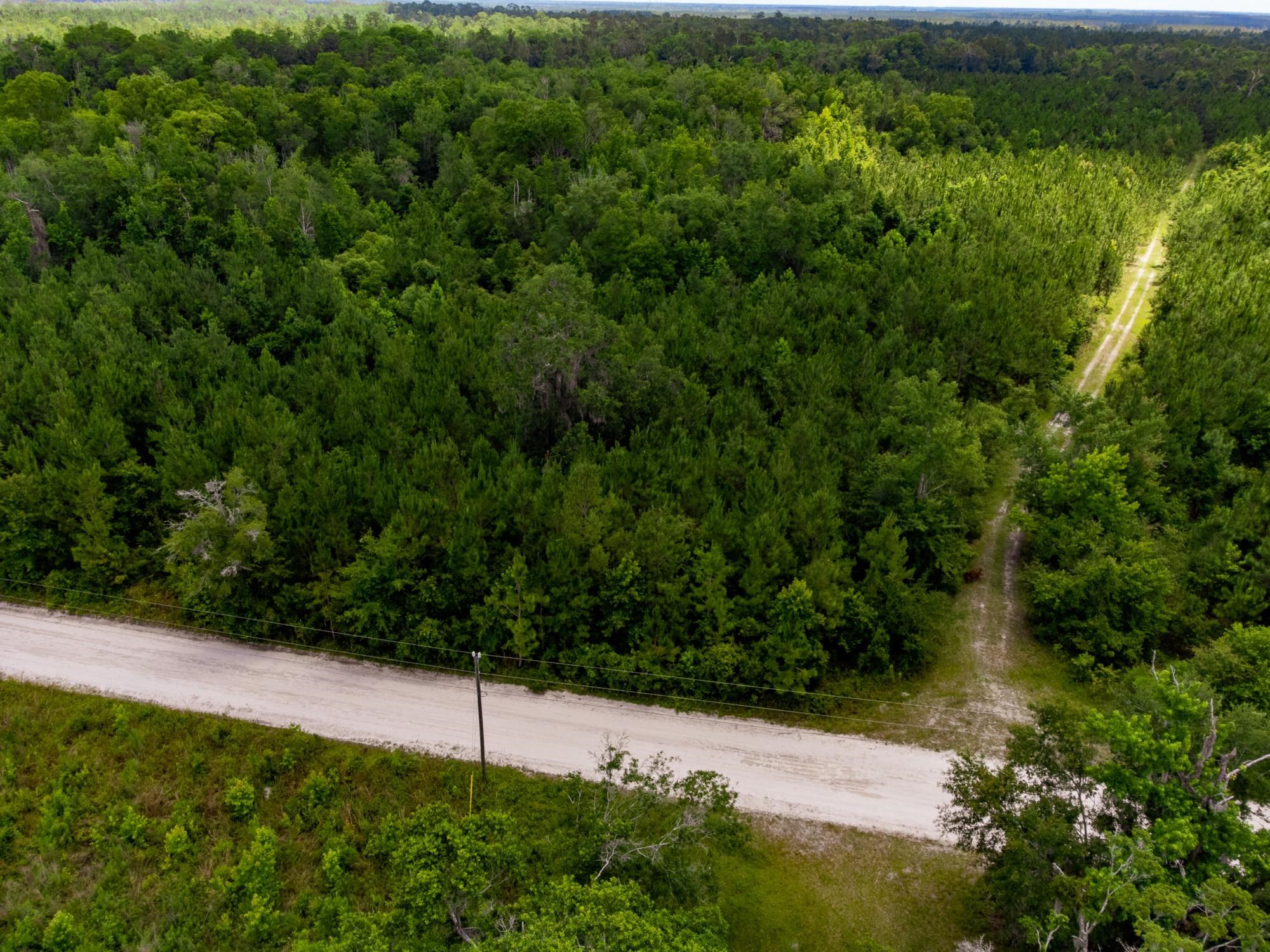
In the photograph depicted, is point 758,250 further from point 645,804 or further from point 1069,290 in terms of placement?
point 645,804

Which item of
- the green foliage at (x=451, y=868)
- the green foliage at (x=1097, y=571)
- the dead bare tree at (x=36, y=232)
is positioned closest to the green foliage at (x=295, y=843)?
the green foliage at (x=451, y=868)

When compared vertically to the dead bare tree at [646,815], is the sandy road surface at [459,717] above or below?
below

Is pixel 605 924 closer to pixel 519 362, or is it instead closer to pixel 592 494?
pixel 592 494

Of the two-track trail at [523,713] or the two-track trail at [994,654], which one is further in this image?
the two-track trail at [994,654]

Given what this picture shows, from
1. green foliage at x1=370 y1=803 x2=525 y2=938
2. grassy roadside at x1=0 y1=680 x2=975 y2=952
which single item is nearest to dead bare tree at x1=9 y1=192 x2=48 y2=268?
grassy roadside at x1=0 y1=680 x2=975 y2=952

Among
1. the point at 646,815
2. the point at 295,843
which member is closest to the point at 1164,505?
the point at 646,815

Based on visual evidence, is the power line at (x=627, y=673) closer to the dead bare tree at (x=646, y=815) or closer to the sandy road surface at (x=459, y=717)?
the sandy road surface at (x=459, y=717)
